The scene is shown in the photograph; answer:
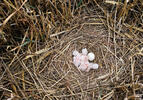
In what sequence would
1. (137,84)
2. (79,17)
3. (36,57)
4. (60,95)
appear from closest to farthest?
1. (137,84)
2. (60,95)
3. (36,57)
4. (79,17)

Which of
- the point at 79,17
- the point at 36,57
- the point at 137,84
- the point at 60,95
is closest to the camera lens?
the point at 137,84

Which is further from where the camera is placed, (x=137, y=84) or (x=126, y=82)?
(x=126, y=82)

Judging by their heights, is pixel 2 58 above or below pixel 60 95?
above

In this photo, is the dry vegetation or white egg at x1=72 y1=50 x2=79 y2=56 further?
white egg at x1=72 y1=50 x2=79 y2=56

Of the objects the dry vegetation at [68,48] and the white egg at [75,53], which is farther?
the white egg at [75,53]

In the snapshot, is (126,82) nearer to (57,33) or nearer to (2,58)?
(57,33)

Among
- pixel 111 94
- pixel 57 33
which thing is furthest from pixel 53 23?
pixel 111 94

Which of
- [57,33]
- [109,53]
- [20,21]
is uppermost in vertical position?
[20,21]
